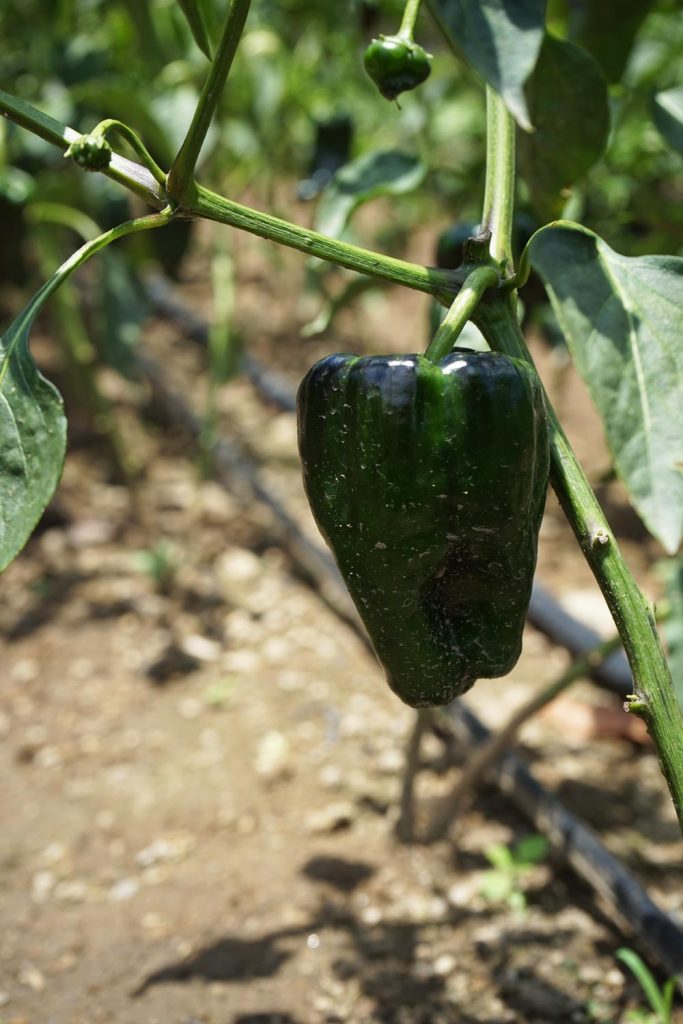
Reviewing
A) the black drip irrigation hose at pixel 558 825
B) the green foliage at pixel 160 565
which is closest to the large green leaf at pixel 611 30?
the black drip irrigation hose at pixel 558 825

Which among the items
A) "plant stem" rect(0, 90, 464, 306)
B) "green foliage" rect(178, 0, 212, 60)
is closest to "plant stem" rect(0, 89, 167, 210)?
"plant stem" rect(0, 90, 464, 306)

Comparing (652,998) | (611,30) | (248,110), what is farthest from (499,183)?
(248,110)

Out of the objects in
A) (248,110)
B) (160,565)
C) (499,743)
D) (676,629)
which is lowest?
(160,565)

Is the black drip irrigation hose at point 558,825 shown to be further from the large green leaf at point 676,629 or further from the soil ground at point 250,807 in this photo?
the large green leaf at point 676,629

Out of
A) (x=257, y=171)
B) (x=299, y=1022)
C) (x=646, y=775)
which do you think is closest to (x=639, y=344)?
(x=299, y=1022)

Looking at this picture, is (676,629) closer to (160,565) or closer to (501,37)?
(501,37)

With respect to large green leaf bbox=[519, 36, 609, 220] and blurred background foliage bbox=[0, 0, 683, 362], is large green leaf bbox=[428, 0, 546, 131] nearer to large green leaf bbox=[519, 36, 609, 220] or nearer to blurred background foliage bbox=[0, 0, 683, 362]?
large green leaf bbox=[519, 36, 609, 220]
